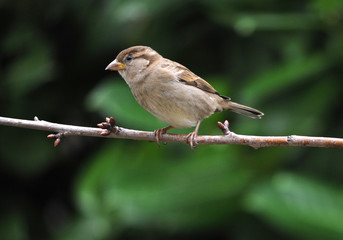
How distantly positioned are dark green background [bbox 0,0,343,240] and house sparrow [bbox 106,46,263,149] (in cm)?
37

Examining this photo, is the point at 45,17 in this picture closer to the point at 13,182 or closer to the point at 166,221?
the point at 13,182

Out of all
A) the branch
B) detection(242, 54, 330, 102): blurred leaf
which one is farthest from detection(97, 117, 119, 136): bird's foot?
detection(242, 54, 330, 102): blurred leaf

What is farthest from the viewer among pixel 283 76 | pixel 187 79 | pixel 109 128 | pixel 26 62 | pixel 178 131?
pixel 26 62

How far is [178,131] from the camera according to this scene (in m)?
3.64

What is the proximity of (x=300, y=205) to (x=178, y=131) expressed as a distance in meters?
0.91

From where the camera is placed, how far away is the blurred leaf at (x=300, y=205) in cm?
311

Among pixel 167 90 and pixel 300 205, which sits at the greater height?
pixel 167 90

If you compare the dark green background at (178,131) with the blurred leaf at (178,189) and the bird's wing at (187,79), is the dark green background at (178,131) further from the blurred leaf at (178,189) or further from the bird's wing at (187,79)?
the bird's wing at (187,79)

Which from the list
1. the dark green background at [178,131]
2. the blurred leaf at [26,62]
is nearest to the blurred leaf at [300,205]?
the dark green background at [178,131]

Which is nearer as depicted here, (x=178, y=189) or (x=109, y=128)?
(x=109, y=128)

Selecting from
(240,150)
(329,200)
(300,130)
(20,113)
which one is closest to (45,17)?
(20,113)

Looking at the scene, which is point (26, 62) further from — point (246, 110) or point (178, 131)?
point (246, 110)

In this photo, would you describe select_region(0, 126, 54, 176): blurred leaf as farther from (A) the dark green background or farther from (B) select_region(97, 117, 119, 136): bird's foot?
(B) select_region(97, 117, 119, 136): bird's foot

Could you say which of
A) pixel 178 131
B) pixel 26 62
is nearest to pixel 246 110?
pixel 178 131
